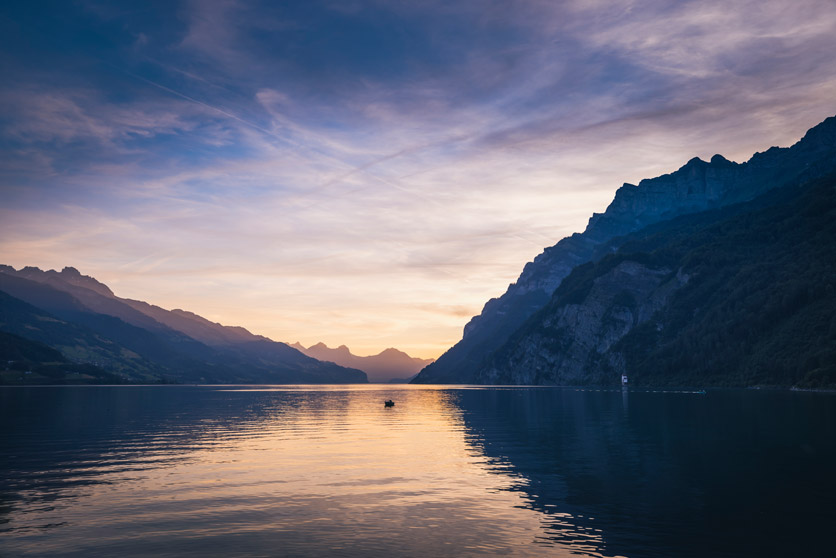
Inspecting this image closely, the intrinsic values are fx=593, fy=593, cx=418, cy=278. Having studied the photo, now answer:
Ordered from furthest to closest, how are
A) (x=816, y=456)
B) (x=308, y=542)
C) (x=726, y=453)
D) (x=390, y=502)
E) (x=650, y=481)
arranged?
(x=726, y=453)
(x=816, y=456)
(x=650, y=481)
(x=390, y=502)
(x=308, y=542)

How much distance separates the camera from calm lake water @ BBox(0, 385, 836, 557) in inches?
1184

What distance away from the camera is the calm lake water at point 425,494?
30.1m

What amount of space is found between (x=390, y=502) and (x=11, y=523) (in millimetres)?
22399

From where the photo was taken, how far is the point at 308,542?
30.3 metres

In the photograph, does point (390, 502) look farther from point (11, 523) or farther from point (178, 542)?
point (11, 523)

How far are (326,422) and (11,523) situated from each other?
8258 cm

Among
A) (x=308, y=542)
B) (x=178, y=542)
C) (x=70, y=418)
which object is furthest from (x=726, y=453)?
(x=70, y=418)

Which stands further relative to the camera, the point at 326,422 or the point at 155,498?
the point at 326,422

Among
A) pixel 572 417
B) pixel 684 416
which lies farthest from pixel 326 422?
pixel 684 416

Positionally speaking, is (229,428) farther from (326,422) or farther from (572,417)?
(572,417)

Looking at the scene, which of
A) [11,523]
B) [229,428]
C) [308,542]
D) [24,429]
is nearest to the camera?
[308,542]

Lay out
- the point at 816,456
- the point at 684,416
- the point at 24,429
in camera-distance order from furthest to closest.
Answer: the point at 684,416 < the point at 24,429 < the point at 816,456

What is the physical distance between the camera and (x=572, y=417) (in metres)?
118

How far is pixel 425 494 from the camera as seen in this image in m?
43.4
